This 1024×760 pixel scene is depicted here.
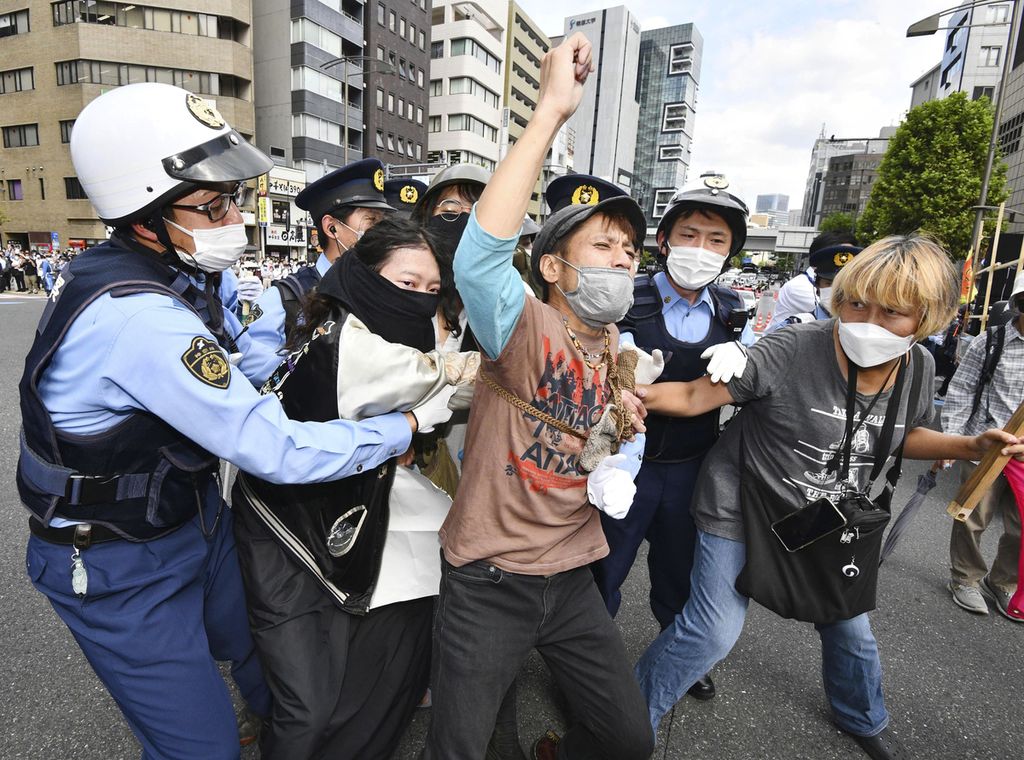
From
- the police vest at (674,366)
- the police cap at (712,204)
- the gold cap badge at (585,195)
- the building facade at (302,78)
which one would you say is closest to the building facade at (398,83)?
the building facade at (302,78)

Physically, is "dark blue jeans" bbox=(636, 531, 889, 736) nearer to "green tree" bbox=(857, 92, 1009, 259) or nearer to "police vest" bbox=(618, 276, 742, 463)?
"police vest" bbox=(618, 276, 742, 463)

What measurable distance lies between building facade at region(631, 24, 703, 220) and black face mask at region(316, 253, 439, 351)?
114 meters

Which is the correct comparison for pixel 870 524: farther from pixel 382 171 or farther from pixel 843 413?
pixel 382 171

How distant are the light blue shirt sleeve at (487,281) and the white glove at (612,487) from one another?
510 mm

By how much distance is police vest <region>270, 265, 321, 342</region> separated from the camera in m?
3.00

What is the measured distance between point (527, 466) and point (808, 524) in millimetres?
1073

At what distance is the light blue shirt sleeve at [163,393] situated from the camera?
1.37 meters

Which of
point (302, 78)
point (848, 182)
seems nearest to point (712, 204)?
point (302, 78)

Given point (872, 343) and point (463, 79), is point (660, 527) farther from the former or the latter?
point (463, 79)

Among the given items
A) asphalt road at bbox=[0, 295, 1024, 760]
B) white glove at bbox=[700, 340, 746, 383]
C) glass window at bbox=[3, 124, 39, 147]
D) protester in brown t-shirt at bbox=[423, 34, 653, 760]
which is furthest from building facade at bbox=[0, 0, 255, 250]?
white glove at bbox=[700, 340, 746, 383]

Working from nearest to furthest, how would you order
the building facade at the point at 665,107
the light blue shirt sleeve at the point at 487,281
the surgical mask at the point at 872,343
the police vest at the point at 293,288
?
the light blue shirt sleeve at the point at 487,281
the surgical mask at the point at 872,343
the police vest at the point at 293,288
the building facade at the point at 665,107

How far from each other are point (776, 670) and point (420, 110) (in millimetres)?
A: 53032

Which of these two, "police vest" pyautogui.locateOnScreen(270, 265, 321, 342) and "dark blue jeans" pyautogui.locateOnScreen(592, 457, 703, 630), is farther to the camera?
"police vest" pyautogui.locateOnScreen(270, 265, 321, 342)

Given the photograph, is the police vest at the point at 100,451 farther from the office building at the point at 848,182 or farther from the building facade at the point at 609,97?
the office building at the point at 848,182
